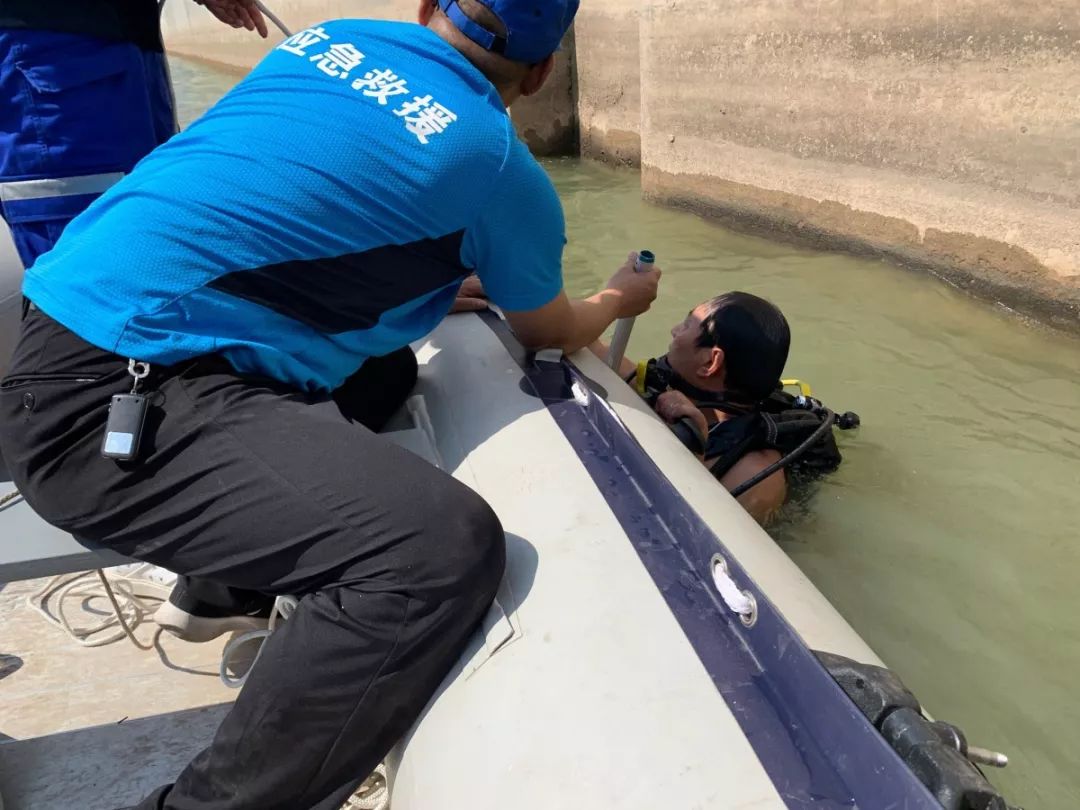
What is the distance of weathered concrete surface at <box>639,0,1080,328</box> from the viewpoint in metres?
3.73

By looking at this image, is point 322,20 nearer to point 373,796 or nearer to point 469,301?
point 469,301

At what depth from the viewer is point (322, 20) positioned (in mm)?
13969

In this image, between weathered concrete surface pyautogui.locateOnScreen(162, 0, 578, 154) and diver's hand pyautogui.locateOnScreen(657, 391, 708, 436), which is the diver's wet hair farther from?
weathered concrete surface pyautogui.locateOnScreen(162, 0, 578, 154)

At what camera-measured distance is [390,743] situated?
1240 millimetres

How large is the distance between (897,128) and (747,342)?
263cm

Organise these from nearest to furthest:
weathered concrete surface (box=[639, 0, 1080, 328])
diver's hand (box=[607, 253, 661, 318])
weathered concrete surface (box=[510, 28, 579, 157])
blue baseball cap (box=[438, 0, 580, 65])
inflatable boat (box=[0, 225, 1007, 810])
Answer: inflatable boat (box=[0, 225, 1007, 810]) → blue baseball cap (box=[438, 0, 580, 65]) → diver's hand (box=[607, 253, 661, 318]) → weathered concrete surface (box=[639, 0, 1080, 328]) → weathered concrete surface (box=[510, 28, 579, 157])

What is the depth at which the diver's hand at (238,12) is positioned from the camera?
2.50 meters

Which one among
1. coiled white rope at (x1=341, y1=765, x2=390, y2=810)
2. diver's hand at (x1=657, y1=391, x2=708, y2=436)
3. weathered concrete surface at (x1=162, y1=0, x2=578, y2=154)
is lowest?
weathered concrete surface at (x1=162, y1=0, x2=578, y2=154)

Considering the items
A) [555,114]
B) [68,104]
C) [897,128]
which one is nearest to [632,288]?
[68,104]

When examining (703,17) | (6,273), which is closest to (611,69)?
(703,17)

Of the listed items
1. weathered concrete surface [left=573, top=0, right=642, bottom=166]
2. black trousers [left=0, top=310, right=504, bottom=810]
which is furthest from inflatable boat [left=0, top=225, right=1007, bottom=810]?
weathered concrete surface [left=573, top=0, right=642, bottom=166]

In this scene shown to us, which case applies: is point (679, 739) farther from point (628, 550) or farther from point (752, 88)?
point (752, 88)

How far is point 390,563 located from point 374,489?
0.34ft

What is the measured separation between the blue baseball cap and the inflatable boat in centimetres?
68
